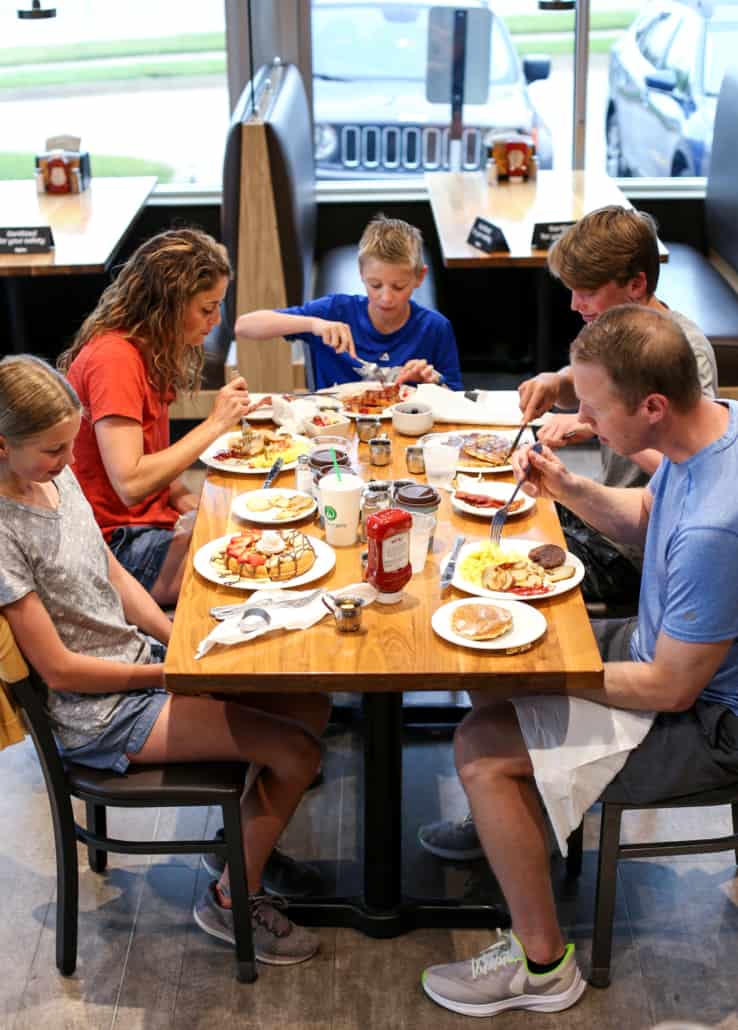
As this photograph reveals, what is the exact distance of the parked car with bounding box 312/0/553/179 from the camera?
5953 mm

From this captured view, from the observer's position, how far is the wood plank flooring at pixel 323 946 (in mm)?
2291

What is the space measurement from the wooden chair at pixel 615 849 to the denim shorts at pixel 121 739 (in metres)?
0.82

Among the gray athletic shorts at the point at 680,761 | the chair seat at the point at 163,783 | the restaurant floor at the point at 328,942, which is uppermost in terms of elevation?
the gray athletic shorts at the point at 680,761

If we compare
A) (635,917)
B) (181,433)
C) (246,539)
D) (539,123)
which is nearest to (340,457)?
(246,539)

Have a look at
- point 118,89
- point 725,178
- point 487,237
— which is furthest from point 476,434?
point 118,89

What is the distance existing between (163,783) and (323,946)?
52 centimetres

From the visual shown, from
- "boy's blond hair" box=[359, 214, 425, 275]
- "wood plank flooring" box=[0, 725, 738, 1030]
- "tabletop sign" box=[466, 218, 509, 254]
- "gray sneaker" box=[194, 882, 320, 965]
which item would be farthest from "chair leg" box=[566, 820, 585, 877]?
"tabletop sign" box=[466, 218, 509, 254]

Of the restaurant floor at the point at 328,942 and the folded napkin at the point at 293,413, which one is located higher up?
the folded napkin at the point at 293,413

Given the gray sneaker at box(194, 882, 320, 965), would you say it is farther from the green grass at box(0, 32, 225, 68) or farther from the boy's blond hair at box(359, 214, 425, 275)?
the green grass at box(0, 32, 225, 68)

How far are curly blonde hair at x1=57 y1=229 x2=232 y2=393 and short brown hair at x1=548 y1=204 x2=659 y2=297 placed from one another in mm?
776

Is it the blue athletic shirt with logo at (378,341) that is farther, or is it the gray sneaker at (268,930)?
the blue athletic shirt with logo at (378,341)

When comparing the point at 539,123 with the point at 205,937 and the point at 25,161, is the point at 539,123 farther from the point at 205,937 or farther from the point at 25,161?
the point at 205,937

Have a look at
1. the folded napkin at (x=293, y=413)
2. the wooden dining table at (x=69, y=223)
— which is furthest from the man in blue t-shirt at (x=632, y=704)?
the wooden dining table at (x=69, y=223)

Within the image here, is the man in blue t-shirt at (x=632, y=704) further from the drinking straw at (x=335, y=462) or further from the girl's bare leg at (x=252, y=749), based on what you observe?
the drinking straw at (x=335, y=462)
